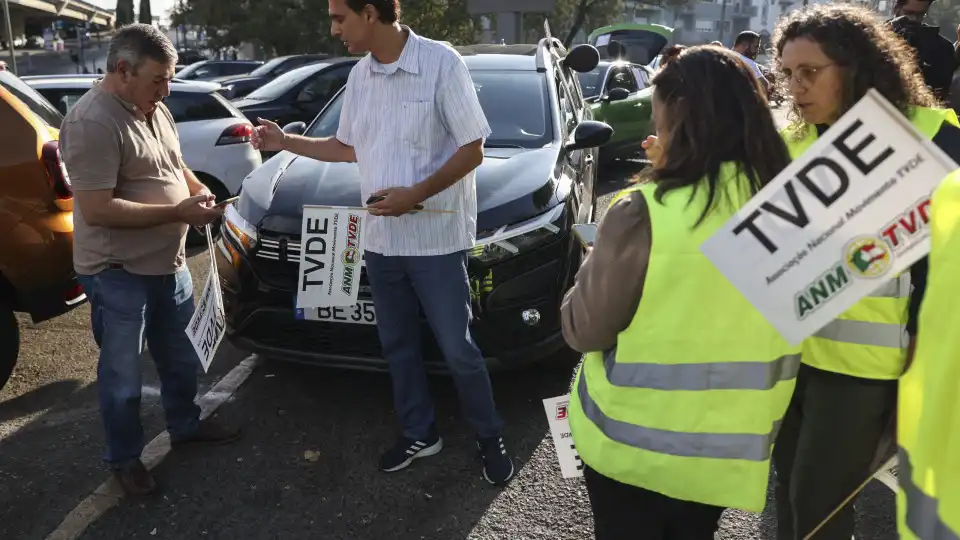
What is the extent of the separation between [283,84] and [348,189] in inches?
236

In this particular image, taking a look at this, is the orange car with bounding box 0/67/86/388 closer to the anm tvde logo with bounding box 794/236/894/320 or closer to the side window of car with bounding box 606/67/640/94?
the anm tvde logo with bounding box 794/236/894/320

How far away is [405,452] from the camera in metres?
3.04

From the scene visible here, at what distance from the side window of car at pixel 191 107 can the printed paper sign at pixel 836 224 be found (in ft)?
19.7

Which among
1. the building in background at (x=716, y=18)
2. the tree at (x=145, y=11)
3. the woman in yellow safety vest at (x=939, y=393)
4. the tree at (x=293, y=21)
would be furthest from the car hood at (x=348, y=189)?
the building in background at (x=716, y=18)

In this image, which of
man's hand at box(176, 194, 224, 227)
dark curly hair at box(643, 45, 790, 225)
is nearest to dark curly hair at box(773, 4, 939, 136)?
dark curly hair at box(643, 45, 790, 225)

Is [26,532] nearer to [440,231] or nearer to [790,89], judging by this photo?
[440,231]

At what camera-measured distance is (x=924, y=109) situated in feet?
5.85

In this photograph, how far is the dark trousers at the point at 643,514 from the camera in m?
1.62

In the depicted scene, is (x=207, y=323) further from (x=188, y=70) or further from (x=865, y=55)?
(x=188, y=70)

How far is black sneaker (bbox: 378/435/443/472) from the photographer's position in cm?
302

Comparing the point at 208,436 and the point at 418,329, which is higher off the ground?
the point at 418,329

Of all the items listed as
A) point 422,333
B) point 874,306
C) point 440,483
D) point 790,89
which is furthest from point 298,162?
point 874,306

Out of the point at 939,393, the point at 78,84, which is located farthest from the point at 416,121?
the point at 78,84

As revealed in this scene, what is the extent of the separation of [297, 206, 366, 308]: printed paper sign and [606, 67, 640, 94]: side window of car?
7.73 meters
